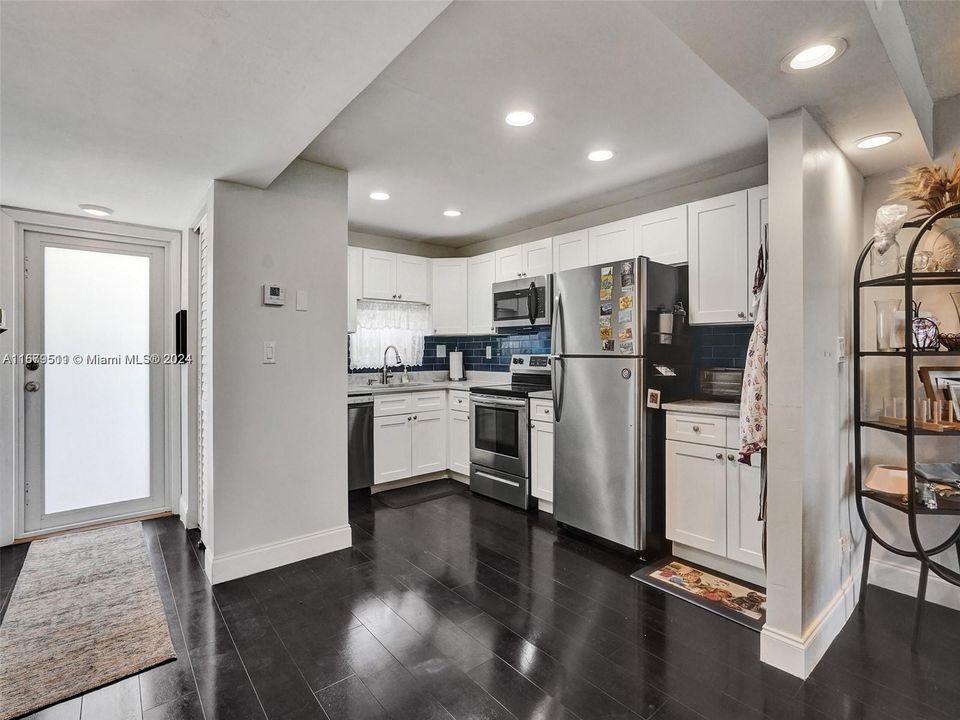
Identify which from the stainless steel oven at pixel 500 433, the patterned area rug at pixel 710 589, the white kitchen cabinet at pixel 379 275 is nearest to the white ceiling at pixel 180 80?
the white kitchen cabinet at pixel 379 275

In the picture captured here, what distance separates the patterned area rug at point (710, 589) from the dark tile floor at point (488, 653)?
0.08 metres

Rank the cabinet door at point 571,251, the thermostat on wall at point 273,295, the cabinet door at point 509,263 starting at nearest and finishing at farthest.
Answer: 1. the thermostat on wall at point 273,295
2. the cabinet door at point 571,251
3. the cabinet door at point 509,263

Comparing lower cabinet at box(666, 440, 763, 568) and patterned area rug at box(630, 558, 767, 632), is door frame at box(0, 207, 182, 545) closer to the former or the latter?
patterned area rug at box(630, 558, 767, 632)

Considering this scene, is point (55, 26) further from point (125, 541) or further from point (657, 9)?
point (125, 541)

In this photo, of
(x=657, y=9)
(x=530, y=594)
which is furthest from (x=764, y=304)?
(x=530, y=594)

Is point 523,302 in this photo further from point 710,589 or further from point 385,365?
point 710,589

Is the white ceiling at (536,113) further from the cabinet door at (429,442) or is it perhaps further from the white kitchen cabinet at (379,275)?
the cabinet door at (429,442)

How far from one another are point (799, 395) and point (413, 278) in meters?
3.66

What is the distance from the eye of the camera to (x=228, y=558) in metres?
2.68

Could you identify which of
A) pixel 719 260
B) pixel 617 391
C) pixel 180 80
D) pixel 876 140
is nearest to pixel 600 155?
pixel 719 260

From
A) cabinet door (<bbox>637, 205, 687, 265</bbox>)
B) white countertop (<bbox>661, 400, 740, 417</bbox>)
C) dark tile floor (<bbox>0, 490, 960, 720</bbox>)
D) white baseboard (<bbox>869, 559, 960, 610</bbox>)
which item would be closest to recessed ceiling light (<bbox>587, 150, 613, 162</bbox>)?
cabinet door (<bbox>637, 205, 687, 265</bbox>)

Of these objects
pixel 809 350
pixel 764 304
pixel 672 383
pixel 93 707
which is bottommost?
pixel 93 707

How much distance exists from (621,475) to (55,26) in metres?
3.13

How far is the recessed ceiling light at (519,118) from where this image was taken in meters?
2.35
